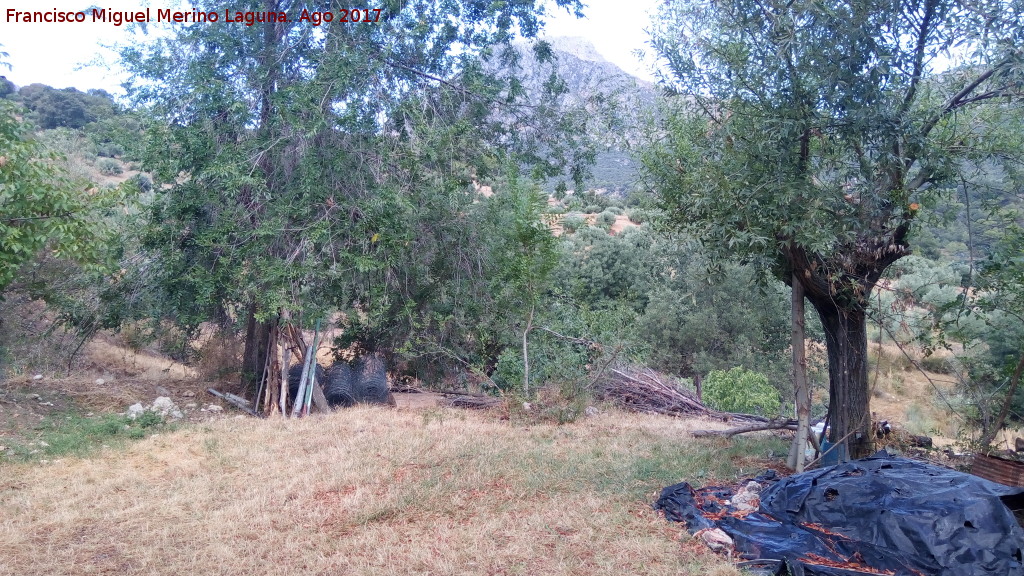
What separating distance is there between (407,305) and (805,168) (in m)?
7.22

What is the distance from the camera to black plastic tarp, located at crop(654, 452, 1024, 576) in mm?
4336

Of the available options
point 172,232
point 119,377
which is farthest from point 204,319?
point 119,377

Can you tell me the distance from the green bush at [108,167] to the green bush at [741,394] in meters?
25.7

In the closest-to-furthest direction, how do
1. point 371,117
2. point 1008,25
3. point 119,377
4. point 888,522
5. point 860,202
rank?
1. point 888,522
2. point 1008,25
3. point 860,202
4. point 371,117
5. point 119,377

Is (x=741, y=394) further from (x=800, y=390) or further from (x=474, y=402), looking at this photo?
(x=800, y=390)

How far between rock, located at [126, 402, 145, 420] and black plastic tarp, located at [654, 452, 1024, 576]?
7256mm

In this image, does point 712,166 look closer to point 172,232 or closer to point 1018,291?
point 1018,291

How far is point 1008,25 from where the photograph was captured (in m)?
5.66

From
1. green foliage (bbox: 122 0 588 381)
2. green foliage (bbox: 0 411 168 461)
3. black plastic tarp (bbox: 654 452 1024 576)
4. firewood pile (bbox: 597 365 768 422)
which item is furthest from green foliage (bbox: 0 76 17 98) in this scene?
black plastic tarp (bbox: 654 452 1024 576)

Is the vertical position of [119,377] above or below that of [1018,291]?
below

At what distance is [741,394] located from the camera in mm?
15414

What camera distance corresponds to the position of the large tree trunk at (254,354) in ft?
39.0

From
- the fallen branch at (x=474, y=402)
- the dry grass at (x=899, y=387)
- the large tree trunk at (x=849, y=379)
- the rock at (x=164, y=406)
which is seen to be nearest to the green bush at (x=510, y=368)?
the fallen branch at (x=474, y=402)

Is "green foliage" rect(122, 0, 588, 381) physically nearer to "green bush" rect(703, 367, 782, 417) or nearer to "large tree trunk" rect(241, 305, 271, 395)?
"large tree trunk" rect(241, 305, 271, 395)
